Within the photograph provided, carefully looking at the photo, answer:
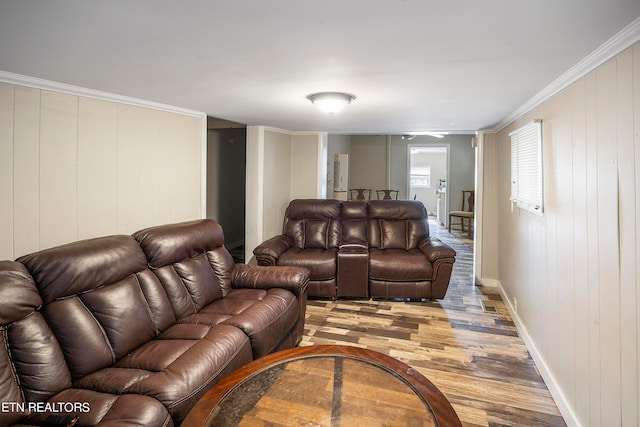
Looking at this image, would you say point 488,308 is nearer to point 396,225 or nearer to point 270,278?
point 396,225

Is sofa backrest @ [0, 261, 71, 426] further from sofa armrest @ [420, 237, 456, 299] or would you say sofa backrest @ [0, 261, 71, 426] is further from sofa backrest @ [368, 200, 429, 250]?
sofa backrest @ [368, 200, 429, 250]

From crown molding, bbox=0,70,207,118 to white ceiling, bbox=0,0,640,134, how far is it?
71 millimetres

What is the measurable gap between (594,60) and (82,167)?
3.23m

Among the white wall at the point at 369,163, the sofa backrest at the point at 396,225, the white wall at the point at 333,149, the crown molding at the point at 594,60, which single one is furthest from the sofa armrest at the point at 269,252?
Result: the white wall at the point at 369,163

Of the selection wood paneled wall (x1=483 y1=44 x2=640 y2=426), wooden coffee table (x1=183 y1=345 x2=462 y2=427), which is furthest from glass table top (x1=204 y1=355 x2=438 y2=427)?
wood paneled wall (x1=483 y1=44 x2=640 y2=426)

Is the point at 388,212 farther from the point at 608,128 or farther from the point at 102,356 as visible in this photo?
the point at 102,356

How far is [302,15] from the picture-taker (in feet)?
4.36

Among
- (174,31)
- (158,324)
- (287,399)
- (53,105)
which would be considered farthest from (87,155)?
(287,399)

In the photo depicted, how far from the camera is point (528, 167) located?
108 inches

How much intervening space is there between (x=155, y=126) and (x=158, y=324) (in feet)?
5.94

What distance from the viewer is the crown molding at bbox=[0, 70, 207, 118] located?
213cm

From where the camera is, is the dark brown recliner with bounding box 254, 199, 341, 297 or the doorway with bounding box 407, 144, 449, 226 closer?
the dark brown recliner with bounding box 254, 199, 341, 297

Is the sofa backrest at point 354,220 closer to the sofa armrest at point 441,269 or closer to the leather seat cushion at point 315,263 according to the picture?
the leather seat cushion at point 315,263

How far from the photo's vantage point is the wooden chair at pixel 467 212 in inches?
312
